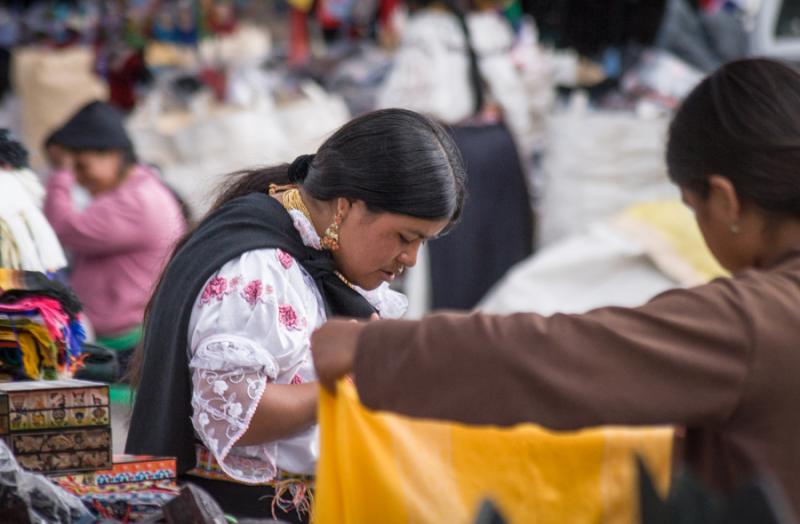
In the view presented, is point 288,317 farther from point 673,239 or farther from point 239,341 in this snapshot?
Answer: point 673,239

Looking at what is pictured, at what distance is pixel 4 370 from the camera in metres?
2.34

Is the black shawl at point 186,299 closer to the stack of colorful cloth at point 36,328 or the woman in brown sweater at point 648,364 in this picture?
the stack of colorful cloth at point 36,328

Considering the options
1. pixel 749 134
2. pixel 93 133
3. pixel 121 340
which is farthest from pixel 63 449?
pixel 93 133

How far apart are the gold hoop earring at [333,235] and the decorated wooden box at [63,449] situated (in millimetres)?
545

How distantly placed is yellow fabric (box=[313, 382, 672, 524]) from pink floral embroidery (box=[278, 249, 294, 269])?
0.40 m

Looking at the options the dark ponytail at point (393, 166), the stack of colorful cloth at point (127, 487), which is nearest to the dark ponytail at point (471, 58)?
the dark ponytail at point (393, 166)

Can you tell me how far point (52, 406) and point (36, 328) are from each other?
241 mm

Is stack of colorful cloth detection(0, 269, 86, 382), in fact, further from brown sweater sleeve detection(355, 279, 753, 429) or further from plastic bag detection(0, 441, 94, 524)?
brown sweater sleeve detection(355, 279, 753, 429)

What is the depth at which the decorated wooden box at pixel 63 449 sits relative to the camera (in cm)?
213

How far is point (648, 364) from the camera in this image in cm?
172

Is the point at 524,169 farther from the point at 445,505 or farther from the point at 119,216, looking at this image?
the point at 445,505

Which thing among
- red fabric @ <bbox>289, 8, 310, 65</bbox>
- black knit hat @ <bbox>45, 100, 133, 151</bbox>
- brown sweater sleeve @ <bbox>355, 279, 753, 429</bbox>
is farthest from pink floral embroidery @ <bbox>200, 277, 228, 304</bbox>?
red fabric @ <bbox>289, 8, 310, 65</bbox>

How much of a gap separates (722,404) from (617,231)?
3943 millimetres

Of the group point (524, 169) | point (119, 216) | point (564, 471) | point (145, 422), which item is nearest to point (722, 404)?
point (564, 471)
